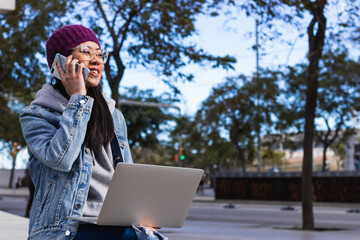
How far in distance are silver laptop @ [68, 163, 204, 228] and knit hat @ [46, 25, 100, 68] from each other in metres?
0.71

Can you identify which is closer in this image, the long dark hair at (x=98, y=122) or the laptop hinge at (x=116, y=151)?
the long dark hair at (x=98, y=122)

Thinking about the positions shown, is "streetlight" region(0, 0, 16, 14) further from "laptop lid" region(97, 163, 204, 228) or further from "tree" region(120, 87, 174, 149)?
"tree" region(120, 87, 174, 149)

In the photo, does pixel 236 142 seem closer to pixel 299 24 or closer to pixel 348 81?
pixel 348 81

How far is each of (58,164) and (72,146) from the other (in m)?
0.09

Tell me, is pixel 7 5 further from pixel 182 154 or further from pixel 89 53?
pixel 182 154

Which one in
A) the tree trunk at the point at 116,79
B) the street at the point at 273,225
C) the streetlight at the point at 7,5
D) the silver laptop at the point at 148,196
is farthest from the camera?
the street at the point at 273,225

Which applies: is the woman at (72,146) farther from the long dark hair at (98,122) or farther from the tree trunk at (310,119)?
the tree trunk at (310,119)

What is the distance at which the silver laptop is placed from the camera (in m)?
2.15

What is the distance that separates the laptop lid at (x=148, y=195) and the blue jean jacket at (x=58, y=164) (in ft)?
0.56

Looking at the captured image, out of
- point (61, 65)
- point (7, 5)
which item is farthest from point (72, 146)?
point (7, 5)

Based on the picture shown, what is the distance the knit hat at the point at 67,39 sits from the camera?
2562 mm

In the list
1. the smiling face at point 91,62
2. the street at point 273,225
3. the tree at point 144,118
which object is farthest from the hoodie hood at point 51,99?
the tree at point 144,118

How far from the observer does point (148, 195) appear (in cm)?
226

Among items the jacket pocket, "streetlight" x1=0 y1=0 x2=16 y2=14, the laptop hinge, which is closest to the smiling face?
the laptop hinge
